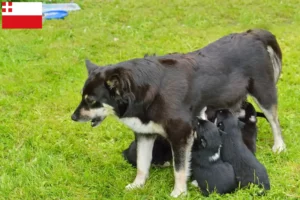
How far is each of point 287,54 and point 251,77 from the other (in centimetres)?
394

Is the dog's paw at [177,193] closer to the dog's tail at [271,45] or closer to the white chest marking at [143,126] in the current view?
the white chest marking at [143,126]

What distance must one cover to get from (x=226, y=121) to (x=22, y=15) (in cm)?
725

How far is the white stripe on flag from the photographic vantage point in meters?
10.5

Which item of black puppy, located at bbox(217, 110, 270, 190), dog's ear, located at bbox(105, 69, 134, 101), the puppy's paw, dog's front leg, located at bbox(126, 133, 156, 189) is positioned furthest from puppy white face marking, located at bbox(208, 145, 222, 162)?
dog's ear, located at bbox(105, 69, 134, 101)

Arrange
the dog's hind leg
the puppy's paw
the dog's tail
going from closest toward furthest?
the puppy's paw, the dog's hind leg, the dog's tail

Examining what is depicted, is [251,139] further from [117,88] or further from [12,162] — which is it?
[12,162]

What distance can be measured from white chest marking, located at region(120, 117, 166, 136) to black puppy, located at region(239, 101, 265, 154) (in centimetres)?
117

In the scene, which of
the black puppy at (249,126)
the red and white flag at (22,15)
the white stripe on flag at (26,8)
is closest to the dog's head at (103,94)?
the black puppy at (249,126)

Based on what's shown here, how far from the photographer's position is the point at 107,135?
224 inches

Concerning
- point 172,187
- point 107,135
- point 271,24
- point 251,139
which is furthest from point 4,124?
point 271,24

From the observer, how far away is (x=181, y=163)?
4.35 meters

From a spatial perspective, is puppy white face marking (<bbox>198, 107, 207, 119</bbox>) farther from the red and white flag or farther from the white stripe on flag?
the white stripe on flag

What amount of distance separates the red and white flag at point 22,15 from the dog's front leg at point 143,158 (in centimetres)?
599

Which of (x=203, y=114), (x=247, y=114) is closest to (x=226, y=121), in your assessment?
(x=203, y=114)
